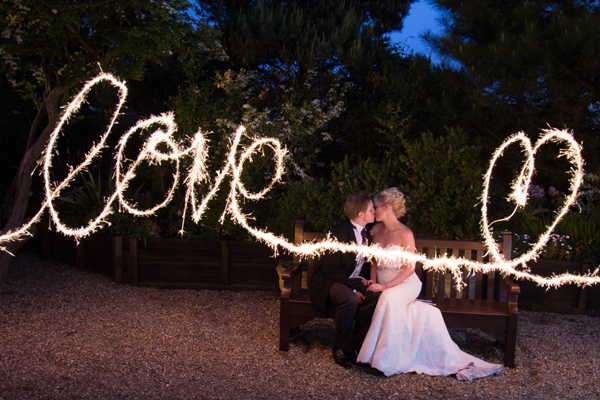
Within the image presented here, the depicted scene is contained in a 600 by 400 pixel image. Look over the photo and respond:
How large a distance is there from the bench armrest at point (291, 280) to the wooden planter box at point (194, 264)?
1571mm

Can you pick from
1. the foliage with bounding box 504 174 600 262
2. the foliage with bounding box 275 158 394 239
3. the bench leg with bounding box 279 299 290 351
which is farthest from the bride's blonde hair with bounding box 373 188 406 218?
the foliage with bounding box 504 174 600 262

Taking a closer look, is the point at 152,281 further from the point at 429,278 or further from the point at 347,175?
the point at 429,278

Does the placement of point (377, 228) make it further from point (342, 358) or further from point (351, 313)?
point (342, 358)

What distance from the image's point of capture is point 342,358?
389cm

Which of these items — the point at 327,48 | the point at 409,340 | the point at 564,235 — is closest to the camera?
the point at 409,340

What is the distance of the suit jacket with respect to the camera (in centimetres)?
408

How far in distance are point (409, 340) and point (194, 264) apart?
134 inches

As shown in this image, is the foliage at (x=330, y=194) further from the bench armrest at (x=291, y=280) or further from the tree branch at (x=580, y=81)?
the tree branch at (x=580, y=81)

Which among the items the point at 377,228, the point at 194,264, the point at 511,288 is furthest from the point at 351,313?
the point at 194,264

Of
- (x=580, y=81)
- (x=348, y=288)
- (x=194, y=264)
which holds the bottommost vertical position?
(x=194, y=264)

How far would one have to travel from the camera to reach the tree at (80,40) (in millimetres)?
5242

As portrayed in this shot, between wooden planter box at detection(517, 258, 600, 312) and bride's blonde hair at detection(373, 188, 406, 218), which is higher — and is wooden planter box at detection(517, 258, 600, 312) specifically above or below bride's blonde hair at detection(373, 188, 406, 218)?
below

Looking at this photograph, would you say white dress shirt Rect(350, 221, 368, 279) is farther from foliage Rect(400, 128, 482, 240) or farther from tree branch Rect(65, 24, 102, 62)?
tree branch Rect(65, 24, 102, 62)

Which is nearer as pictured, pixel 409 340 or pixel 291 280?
pixel 409 340
